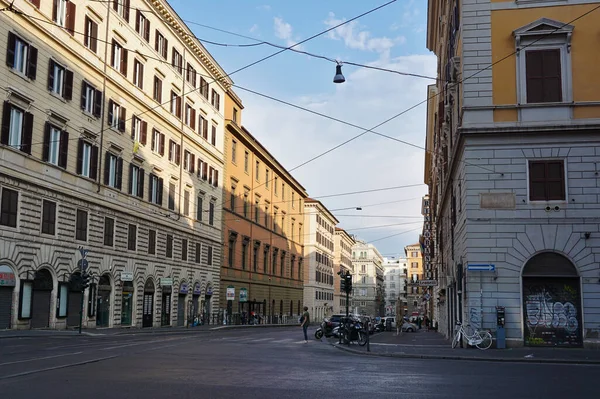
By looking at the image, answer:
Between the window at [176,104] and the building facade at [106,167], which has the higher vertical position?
the window at [176,104]

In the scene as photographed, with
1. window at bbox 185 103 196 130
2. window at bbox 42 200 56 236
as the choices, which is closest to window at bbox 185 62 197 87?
window at bbox 185 103 196 130

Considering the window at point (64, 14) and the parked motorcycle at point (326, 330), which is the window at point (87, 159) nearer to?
the window at point (64, 14)

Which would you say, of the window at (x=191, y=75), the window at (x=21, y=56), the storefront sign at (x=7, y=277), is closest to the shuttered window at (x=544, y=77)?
the window at (x=21, y=56)

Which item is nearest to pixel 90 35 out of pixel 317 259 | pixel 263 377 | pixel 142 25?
pixel 142 25

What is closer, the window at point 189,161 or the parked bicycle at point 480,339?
the parked bicycle at point 480,339

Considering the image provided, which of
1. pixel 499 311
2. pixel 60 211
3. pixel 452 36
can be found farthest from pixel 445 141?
pixel 60 211

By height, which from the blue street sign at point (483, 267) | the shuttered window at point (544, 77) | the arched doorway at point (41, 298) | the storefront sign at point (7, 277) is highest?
the shuttered window at point (544, 77)

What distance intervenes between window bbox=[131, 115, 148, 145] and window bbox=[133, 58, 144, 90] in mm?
2271

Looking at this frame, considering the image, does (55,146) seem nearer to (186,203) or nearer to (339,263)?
(186,203)

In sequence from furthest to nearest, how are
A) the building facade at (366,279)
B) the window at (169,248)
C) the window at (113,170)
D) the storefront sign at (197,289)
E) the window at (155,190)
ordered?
the building facade at (366,279), the storefront sign at (197,289), the window at (169,248), the window at (155,190), the window at (113,170)

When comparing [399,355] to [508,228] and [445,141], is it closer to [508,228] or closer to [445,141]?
[508,228]

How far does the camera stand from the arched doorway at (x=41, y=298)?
105 ft

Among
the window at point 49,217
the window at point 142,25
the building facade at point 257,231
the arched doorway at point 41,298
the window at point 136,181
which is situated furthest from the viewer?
the building facade at point 257,231

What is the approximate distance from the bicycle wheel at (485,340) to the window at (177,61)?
3239 centimetres
